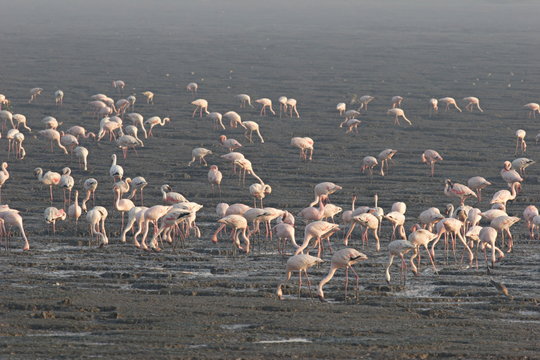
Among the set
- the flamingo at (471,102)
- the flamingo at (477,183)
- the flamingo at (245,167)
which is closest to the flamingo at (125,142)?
the flamingo at (245,167)

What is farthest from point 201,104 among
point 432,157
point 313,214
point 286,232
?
point 286,232

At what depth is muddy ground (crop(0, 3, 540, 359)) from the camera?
11.9m

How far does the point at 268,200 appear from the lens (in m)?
20.5

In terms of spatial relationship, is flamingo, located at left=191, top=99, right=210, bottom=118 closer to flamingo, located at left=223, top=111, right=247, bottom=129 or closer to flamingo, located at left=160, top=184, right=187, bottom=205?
flamingo, located at left=223, top=111, right=247, bottom=129

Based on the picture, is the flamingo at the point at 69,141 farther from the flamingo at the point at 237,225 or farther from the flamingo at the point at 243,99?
the flamingo at the point at 243,99

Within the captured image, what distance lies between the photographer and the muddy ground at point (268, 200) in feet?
38.9

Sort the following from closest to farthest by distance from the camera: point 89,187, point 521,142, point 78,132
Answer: point 89,187
point 521,142
point 78,132

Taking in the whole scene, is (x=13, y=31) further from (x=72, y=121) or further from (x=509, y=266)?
(x=509, y=266)

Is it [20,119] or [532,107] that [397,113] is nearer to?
[532,107]

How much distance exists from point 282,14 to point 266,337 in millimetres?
73166

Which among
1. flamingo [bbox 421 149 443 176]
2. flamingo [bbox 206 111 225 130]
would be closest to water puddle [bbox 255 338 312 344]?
flamingo [bbox 421 149 443 176]

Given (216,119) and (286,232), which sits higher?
(216,119)

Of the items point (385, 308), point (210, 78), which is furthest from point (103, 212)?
point (210, 78)

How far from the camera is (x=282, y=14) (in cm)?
8362
